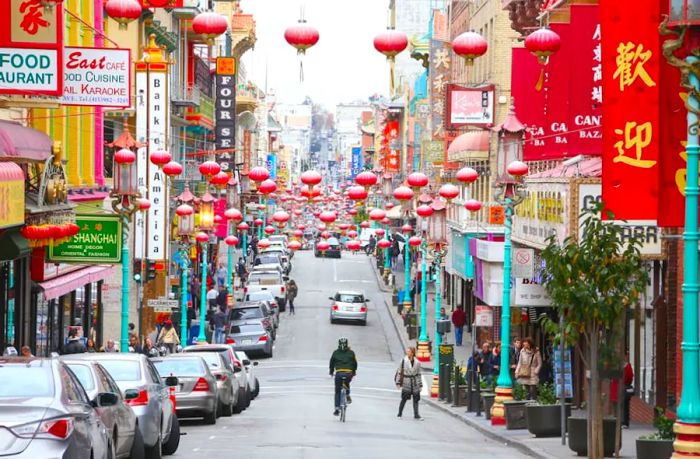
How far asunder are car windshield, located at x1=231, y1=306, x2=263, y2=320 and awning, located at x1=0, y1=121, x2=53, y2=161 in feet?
79.4

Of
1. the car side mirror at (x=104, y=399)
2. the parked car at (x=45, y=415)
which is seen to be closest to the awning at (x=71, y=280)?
the car side mirror at (x=104, y=399)

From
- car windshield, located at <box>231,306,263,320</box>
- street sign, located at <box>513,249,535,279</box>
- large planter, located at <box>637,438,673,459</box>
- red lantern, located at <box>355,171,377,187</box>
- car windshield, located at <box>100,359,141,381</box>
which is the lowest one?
car windshield, located at <box>231,306,263,320</box>

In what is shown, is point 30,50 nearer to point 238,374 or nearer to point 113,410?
point 113,410

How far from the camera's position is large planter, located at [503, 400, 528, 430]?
29.6 m

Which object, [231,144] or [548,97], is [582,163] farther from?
[231,144]

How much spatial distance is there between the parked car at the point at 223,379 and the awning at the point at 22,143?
4.99 meters

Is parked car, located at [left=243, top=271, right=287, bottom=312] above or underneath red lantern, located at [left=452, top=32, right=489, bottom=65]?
underneath

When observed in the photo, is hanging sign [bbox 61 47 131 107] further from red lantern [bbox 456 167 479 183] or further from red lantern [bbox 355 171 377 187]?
red lantern [bbox 456 167 479 183]

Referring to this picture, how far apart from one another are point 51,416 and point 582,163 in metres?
22.1

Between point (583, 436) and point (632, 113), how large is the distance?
4.88m

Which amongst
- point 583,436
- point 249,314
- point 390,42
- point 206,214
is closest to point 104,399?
point 390,42

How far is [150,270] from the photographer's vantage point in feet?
183

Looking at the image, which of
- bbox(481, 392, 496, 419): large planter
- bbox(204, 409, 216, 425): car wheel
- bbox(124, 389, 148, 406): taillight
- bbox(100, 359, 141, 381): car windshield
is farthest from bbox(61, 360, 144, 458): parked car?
bbox(481, 392, 496, 419): large planter

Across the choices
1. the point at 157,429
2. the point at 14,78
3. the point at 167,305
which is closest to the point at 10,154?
the point at 14,78
